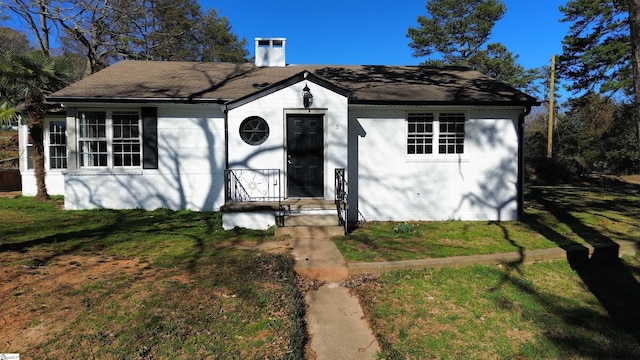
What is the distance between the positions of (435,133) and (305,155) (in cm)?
357

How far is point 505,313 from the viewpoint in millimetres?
4402

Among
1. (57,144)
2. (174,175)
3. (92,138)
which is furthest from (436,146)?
(57,144)

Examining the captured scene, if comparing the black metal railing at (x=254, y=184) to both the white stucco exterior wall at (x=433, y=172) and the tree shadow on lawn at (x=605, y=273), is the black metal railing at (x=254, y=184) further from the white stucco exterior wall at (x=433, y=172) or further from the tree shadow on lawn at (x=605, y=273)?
the tree shadow on lawn at (x=605, y=273)

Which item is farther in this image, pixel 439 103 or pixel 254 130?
pixel 439 103

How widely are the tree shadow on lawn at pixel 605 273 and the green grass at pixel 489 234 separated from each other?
46 mm

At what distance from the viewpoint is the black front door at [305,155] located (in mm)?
8625

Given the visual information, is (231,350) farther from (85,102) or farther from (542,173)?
(542,173)

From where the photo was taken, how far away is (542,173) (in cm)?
2202

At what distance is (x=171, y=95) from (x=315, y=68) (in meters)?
5.20

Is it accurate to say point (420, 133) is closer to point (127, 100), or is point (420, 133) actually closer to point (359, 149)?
point (359, 149)

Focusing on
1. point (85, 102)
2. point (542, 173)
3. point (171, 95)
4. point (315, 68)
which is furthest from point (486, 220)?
point (542, 173)

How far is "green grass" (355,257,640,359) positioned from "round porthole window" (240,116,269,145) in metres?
4.69

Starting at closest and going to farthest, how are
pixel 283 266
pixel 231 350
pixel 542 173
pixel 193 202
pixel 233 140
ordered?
1. pixel 231 350
2. pixel 283 266
3. pixel 233 140
4. pixel 193 202
5. pixel 542 173

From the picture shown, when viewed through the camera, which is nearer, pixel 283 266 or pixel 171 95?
pixel 283 266
